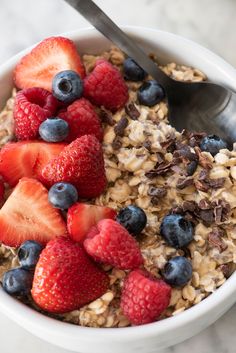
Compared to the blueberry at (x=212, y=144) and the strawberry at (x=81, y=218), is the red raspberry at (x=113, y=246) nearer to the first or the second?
the strawberry at (x=81, y=218)

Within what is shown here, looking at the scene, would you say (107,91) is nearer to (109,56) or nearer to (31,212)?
(109,56)

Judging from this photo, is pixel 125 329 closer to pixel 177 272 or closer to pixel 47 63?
pixel 177 272

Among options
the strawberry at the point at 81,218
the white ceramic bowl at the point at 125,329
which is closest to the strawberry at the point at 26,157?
the strawberry at the point at 81,218

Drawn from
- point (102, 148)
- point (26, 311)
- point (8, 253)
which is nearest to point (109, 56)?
point (102, 148)

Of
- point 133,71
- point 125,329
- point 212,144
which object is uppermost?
point 133,71

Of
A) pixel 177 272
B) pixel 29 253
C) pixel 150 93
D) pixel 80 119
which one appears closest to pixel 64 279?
pixel 29 253

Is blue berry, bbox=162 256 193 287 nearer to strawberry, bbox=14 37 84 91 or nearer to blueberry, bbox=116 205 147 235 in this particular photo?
blueberry, bbox=116 205 147 235
